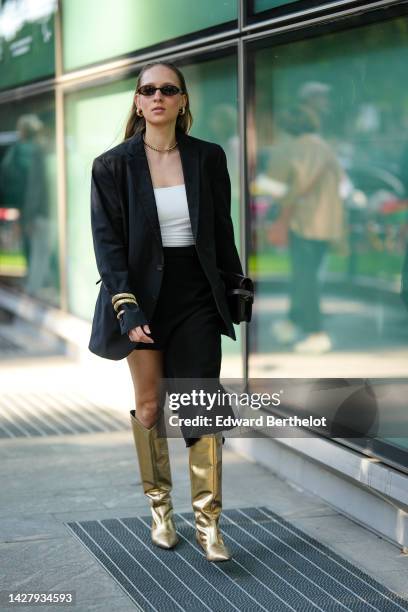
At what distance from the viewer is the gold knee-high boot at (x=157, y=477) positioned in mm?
4664

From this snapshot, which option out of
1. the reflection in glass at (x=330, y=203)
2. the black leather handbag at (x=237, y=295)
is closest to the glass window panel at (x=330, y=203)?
the reflection in glass at (x=330, y=203)

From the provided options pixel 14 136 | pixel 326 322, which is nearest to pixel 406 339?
pixel 326 322

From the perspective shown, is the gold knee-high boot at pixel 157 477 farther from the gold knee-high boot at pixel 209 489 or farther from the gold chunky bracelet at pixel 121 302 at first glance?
the gold chunky bracelet at pixel 121 302

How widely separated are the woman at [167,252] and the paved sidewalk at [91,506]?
562 mm

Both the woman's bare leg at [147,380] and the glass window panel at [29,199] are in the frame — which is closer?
the woman's bare leg at [147,380]

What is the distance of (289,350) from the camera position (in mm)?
6398

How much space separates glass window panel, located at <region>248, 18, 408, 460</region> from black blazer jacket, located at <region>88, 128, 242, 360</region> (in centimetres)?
113

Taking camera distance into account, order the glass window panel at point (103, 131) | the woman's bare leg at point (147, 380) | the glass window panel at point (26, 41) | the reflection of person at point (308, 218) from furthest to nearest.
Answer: the glass window panel at point (26, 41)
the glass window panel at point (103, 131)
the reflection of person at point (308, 218)
the woman's bare leg at point (147, 380)

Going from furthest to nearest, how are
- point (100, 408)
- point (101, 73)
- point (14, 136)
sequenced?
point (14, 136), point (101, 73), point (100, 408)

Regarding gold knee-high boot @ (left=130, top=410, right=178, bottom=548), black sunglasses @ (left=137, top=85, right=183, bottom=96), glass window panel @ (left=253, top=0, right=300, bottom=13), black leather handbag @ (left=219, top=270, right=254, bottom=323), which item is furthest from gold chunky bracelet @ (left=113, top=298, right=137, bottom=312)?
glass window panel @ (left=253, top=0, right=300, bottom=13)

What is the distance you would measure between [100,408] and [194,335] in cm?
318

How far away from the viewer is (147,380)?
15.1 ft

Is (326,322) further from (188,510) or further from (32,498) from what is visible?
(32,498)

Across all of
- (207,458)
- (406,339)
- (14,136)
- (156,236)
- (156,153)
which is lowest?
(207,458)
